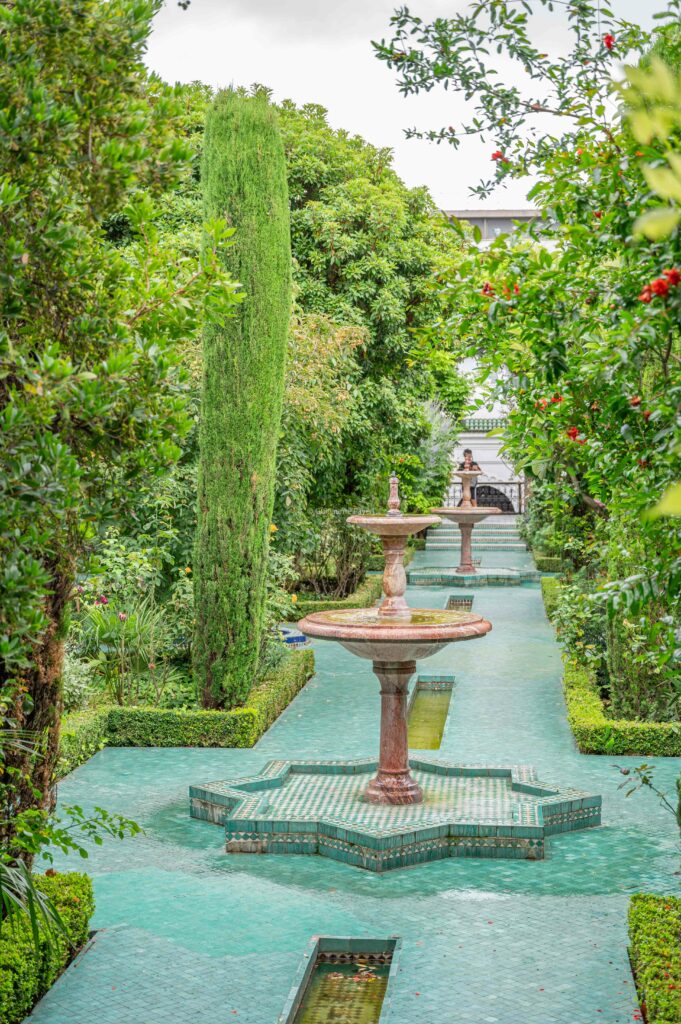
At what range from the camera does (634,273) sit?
378cm

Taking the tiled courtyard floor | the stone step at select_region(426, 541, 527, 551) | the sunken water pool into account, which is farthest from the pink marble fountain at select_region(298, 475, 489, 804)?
the stone step at select_region(426, 541, 527, 551)

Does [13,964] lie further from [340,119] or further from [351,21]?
[340,119]

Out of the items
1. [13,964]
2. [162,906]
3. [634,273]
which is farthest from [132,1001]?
[634,273]

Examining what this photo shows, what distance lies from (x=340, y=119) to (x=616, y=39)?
1995cm

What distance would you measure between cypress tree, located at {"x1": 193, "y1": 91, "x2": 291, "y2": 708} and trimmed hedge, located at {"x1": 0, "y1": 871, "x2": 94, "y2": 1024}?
16.6 feet

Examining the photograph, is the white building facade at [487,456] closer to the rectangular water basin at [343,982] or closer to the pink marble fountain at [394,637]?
the pink marble fountain at [394,637]

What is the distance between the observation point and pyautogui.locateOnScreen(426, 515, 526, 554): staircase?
2911cm

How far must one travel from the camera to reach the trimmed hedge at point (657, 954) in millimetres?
4605

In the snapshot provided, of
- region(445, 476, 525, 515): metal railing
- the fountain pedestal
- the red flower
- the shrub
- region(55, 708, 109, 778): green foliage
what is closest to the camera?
the red flower

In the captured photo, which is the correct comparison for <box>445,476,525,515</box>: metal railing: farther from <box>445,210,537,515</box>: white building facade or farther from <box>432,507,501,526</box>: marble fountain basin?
<box>432,507,501,526</box>: marble fountain basin

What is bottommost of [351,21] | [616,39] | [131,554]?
[131,554]

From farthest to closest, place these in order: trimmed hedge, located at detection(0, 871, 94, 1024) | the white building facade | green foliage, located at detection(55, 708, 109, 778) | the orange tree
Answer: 1. the white building facade
2. green foliage, located at detection(55, 708, 109, 778)
3. trimmed hedge, located at detection(0, 871, 94, 1024)
4. the orange tree

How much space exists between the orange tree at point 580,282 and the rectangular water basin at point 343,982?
80.0 inches

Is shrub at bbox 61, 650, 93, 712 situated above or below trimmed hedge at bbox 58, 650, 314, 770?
above
